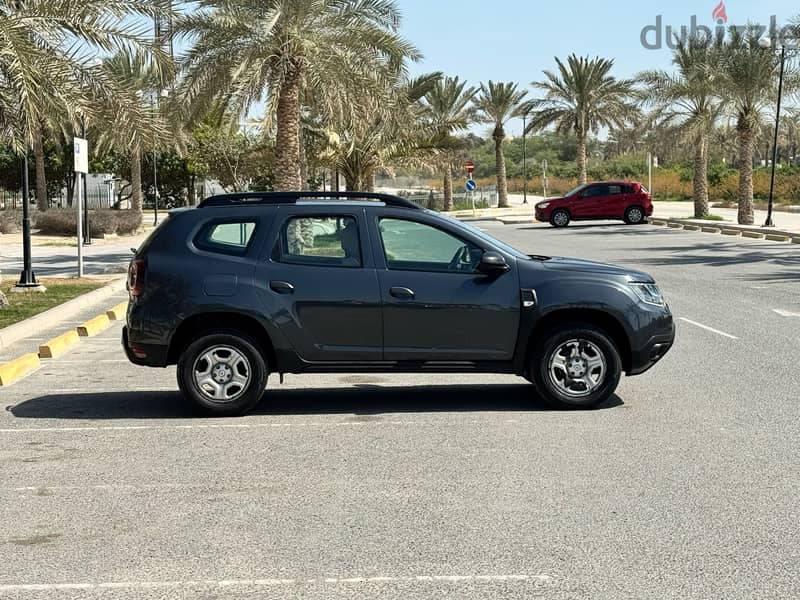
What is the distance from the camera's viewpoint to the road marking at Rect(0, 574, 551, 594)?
509cm

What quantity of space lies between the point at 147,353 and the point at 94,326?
21.6ft

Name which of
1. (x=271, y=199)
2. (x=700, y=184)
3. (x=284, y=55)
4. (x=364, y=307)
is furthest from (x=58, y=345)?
(x=700, y=184)

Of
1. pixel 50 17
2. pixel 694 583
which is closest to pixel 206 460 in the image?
pixel 694 583

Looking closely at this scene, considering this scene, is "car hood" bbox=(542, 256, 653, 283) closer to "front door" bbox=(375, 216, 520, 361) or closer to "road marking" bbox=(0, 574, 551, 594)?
"front door" bbox=(375, 216, 520, 361)

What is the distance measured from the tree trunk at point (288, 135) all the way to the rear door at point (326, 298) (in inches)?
825

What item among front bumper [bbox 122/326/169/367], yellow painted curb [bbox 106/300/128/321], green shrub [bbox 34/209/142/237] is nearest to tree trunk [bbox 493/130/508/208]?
green shrub [bbox 34/209/142/237]

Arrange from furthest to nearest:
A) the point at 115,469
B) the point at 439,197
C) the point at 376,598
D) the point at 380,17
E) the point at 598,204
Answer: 1. the point at 439,197
2. the point at 598,204
3. the point at 380,17
4. the point at 115,469
5. the point at 376,598

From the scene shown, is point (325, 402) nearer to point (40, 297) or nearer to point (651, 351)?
point (651, 351)

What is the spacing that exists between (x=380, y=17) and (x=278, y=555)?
2658 centimetres

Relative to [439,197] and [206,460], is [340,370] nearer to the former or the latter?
[206,460]

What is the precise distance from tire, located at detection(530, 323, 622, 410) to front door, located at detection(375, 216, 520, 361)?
0.29 metres

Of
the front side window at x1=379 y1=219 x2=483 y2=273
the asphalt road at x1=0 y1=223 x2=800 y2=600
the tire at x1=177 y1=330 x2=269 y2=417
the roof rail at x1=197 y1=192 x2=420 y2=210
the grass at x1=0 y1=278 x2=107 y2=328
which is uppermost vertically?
the roof rail at x1=197 y1=192 x2=420 y2=210

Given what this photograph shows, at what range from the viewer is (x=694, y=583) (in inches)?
200

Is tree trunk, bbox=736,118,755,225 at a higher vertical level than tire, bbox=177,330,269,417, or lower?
higher
